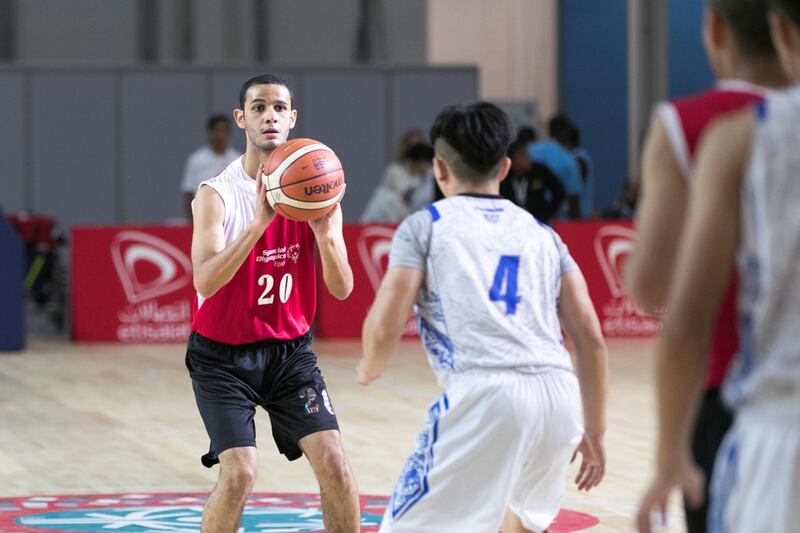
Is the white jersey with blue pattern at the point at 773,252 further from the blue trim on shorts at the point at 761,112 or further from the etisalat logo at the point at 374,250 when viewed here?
the etisalat logo at the point at 374,250

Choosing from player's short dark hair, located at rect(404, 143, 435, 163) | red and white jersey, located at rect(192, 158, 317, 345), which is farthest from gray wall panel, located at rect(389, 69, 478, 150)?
red and white jersey, located at rect(192, 158, 317, 345)

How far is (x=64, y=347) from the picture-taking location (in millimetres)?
13914

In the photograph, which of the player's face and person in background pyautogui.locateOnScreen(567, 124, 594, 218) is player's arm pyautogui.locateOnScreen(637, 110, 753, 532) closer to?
the player's face

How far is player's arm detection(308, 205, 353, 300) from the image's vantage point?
5.01 m

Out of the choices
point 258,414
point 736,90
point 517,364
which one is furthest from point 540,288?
point 258,414

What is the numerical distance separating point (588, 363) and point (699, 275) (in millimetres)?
1431

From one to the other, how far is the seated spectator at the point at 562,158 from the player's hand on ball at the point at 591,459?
33.1 feet

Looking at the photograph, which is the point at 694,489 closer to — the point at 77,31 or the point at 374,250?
the point at 374,250

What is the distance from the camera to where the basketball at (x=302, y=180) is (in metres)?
4.93

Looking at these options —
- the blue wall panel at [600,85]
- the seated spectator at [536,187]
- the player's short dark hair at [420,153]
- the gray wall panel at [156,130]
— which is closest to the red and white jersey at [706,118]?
the seated spectator at [536,187]

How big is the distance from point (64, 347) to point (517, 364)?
10650 mm

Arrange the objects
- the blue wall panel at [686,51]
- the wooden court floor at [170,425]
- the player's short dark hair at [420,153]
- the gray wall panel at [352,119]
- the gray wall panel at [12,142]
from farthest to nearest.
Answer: the blue wall panel at [686,51] < the gray wall panel at [352,119] < the gray wall panel at [12,142] < the player's short dark hair at [420,153] < the wooden court floor at [170,425]

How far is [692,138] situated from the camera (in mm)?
2555

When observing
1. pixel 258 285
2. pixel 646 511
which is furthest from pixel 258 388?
pixel 646 511
